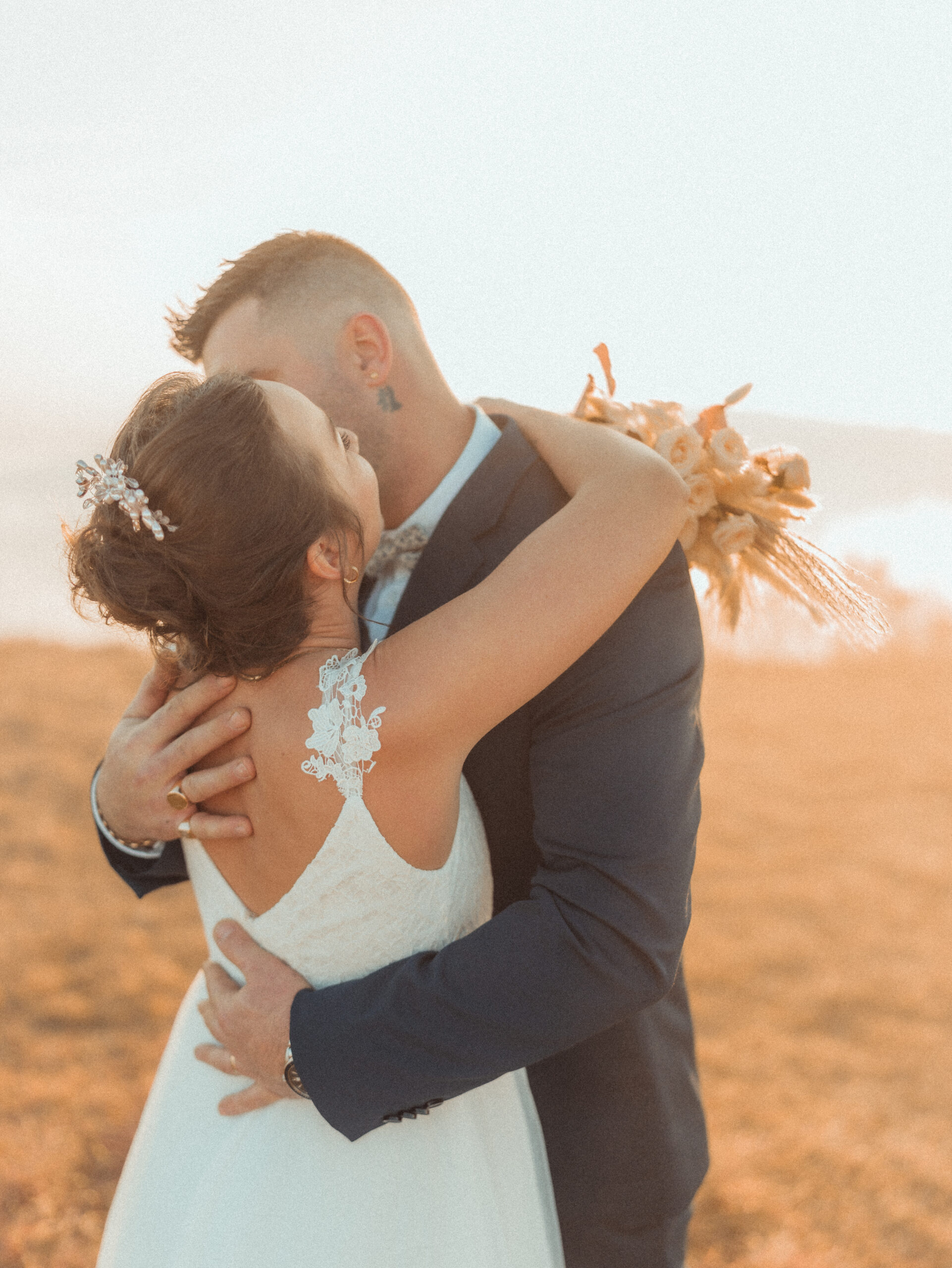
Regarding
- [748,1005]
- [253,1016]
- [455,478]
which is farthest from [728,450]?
[748,1005]

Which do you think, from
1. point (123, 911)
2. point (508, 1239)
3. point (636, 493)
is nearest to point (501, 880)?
point (508, 1239)

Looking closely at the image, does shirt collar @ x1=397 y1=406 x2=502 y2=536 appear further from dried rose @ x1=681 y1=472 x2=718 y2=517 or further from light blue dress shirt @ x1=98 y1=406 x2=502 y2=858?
dried rose @ x1=681 y1=472 x2=718 y2=517

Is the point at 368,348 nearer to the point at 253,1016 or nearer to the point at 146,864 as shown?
the point at 146,864

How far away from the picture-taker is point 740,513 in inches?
84.1

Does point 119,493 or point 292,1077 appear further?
point 292,1077

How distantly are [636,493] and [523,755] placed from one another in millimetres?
510

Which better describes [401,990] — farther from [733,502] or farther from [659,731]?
[733,502]

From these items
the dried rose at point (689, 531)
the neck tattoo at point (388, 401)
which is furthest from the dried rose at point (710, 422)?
the neck tattoo at point (388, 401)

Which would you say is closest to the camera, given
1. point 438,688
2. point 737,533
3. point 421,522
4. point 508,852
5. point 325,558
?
point 438,688

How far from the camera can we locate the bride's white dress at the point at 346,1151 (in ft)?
5.01

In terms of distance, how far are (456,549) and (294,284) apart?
34.6 inches

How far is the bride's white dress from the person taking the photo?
1.53 m

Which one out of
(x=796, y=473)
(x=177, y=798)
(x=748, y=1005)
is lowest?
(x=748, y=1005)

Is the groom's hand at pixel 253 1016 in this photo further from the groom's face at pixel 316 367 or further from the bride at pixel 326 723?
the groom's face at pixel 316 367
